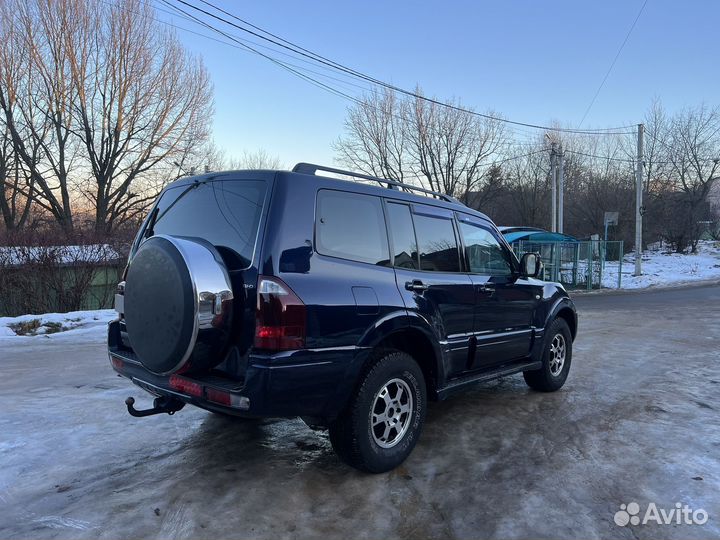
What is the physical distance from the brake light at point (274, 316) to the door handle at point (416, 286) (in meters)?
1.06

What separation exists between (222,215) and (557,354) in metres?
4.17

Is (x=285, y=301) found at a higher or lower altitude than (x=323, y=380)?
higher

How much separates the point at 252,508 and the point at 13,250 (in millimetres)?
11299

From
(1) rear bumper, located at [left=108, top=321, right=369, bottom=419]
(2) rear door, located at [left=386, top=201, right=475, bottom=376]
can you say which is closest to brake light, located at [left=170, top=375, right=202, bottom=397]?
(1) rear bumper, located at [left=108, top=321, right=369, bottom=419]

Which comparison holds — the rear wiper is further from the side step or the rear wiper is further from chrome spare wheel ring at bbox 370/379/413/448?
the side step

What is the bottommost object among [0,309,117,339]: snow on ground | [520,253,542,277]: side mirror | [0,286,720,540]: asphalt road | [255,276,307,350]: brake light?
[0,286,720,540]: asphalt road

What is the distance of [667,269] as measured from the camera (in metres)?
27.8

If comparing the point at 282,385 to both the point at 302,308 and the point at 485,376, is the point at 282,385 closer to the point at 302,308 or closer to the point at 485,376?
the point at 302,308

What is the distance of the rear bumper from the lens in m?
2.88

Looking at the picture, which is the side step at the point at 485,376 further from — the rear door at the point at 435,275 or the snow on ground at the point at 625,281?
the snow on ground at the point at 625,281

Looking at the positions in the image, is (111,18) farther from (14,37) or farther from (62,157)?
(62,157)

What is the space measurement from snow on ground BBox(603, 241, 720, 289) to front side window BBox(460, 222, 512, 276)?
18.4 metres

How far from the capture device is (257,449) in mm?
3955

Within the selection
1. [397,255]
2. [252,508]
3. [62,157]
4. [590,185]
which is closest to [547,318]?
[397,255]
